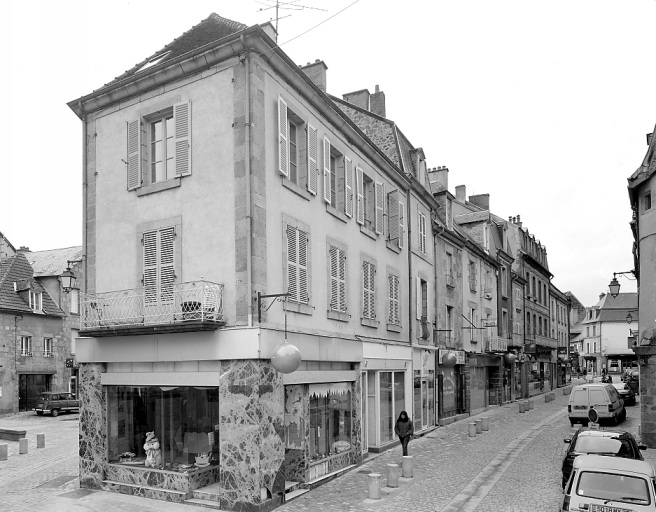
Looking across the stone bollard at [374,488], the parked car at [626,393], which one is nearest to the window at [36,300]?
the stone bollard at [374,488]

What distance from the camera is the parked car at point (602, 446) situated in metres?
12.8

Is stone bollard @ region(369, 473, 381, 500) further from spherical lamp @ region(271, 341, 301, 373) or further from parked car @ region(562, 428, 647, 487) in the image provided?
parked car @ region(562, 428, 647, 487)

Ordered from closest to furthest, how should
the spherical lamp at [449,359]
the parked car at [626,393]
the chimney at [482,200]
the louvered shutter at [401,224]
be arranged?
the louvered shutter at [401,224]
the spherical lamp at [449,359]
the parked car at [626,393]
the chimney at [482,200]

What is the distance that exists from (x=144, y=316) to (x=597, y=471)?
8.82m

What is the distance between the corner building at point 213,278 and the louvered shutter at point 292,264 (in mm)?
51

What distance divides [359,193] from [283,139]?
4977 millimetres

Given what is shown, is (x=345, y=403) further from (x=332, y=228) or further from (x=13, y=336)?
(x=13, y=336)

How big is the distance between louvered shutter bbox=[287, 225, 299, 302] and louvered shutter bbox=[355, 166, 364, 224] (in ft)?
13.9

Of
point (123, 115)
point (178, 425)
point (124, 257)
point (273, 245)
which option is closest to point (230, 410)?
point (178, 425)

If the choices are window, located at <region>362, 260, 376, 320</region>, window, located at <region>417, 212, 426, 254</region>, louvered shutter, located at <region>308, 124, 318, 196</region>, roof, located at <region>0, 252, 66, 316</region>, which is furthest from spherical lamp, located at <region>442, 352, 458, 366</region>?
roof, located at <region>0, 252, 66, 316</region>

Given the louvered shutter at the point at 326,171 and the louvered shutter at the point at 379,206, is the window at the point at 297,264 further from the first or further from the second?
the louvered shutter at the point at 379,206

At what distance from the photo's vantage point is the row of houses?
1274 cm

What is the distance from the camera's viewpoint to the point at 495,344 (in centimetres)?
3506

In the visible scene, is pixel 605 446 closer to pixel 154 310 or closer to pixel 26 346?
pixel 154 310
